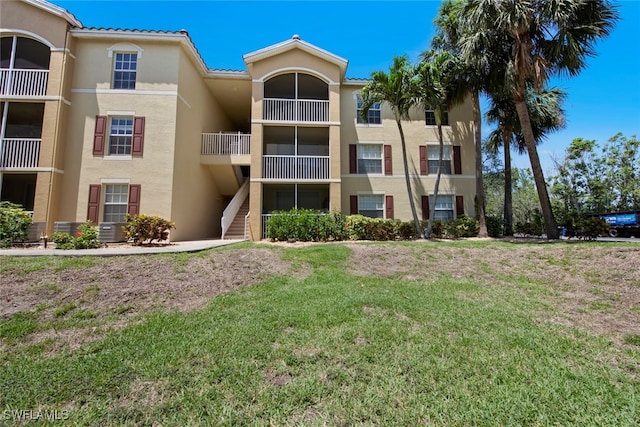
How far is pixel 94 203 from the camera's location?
12000 millimetres

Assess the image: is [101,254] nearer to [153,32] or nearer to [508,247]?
[153,32]

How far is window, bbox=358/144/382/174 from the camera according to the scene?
16031 millimetres

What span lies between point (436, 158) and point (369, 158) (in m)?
3.85

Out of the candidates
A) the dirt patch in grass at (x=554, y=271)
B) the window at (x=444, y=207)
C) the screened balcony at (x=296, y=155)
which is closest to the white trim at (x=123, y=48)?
the screened balcony at (x=296, y=155)

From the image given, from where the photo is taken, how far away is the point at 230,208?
46.0 ft

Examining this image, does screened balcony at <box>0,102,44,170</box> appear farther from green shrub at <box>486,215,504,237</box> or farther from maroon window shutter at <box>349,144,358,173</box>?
green shrub at <box>486,215,504,237</box>

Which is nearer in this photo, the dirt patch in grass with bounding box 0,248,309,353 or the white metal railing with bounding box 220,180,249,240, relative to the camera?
the dirt patch in grass with bounding box 0,248,309,353

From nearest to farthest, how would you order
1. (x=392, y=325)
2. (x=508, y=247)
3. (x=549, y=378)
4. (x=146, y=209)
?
1. (x=549, y=378)
2. (x=392, y=325)
3. (x=508, y=247)
4. (x=146, y=209)

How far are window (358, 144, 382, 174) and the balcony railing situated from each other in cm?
279

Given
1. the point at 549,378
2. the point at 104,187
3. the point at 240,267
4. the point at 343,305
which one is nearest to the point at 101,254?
the point at 240,267

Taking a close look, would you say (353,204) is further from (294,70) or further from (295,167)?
(294,70)

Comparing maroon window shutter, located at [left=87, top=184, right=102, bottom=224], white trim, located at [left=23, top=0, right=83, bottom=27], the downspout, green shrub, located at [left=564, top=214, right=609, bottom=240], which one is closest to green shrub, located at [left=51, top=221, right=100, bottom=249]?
maroon window shutter, located at [left=87, top=184, right=102, bottom=224]

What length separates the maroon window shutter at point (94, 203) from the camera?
11.9 meters

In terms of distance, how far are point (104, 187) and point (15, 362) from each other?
11.0 meters
